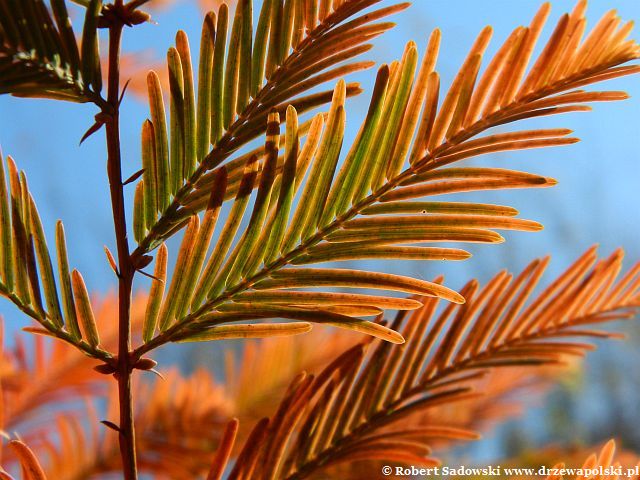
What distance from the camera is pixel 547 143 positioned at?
1.14 feet

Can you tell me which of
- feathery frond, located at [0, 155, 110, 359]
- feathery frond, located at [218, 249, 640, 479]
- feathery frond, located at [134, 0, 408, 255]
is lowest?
feathery frond, located at [218, 249, 640, 479]

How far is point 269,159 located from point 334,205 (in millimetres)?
46

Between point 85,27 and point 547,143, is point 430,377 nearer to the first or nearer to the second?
point 547,143

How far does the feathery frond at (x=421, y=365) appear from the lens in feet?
1.33

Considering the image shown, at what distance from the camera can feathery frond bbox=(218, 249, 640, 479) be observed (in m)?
0.41

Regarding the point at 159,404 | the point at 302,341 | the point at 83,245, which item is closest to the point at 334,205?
the point at 159,404

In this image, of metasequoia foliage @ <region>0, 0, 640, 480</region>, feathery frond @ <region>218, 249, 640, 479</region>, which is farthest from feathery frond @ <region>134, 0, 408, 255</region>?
feathery frond @ <region>218, 249, 640, 479</region>

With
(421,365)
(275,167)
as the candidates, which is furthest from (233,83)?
(421,365)

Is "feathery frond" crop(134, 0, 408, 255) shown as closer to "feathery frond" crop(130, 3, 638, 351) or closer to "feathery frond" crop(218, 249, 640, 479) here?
"feathery frond" crop(130, 3, 638, 351)

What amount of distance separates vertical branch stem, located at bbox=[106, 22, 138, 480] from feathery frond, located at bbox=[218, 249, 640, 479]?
7 centimetres

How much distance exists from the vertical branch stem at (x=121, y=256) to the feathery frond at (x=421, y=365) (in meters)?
0.07

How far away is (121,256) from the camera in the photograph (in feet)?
1.11

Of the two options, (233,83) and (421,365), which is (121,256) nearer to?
(233,83)

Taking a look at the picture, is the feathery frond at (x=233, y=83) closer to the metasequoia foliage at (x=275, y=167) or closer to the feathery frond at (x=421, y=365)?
the metasequoia foliage at (x=275, y=167)
